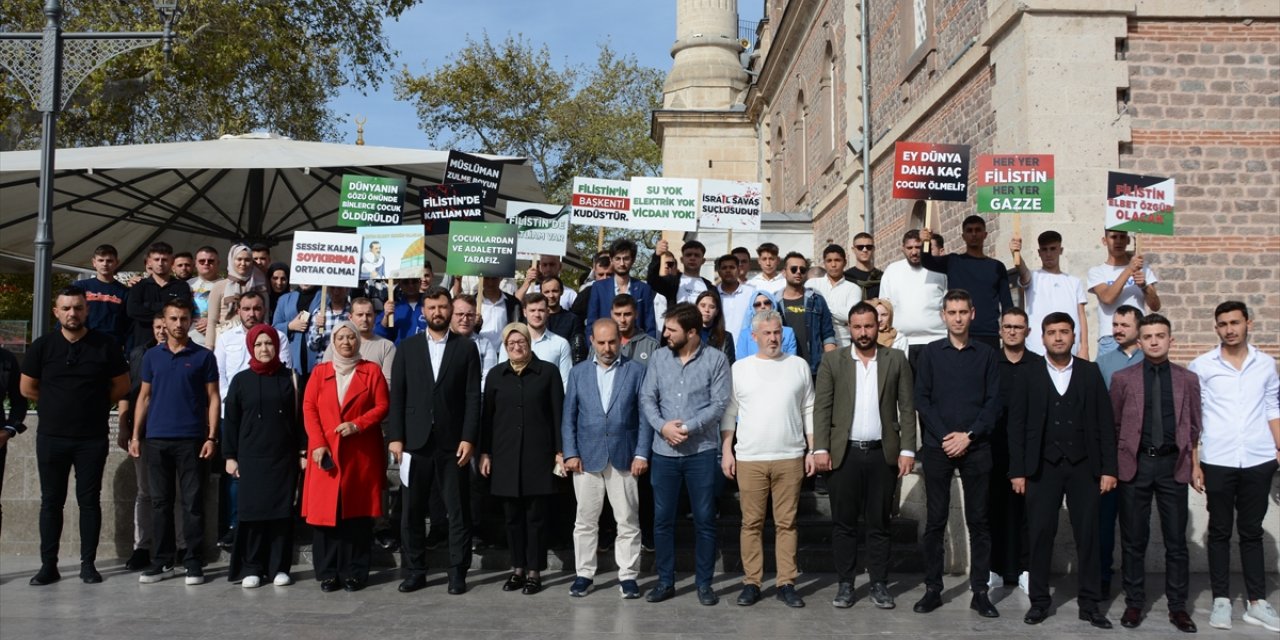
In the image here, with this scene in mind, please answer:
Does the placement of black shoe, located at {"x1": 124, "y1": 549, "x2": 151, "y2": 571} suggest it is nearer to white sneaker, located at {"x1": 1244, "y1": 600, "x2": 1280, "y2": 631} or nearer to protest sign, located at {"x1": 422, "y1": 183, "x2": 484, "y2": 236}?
protest sign, located at {"x1": 422, "y1": 183, "x2": 484, "y2": 236}

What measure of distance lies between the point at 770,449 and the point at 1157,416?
249 centimetres

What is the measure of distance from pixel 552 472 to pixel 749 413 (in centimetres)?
150

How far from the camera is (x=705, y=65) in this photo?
38.7 metres

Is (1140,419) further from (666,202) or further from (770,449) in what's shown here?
(666,202)

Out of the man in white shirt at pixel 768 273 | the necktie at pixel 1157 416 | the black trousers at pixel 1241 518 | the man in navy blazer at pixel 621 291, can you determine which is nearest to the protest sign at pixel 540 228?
the man in navy blazer at pixel 621 291

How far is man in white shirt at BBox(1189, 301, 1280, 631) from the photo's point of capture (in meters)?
7.01

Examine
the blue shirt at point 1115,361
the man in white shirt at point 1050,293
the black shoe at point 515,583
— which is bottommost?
the black shoe at point 515,583

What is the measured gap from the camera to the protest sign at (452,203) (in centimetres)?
1076

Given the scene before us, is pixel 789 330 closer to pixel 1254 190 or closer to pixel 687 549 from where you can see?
pixel 687 549

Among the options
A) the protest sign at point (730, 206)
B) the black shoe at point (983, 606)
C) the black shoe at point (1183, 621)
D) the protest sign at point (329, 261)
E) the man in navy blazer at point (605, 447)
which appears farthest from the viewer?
the protest sign at point (730, 206)

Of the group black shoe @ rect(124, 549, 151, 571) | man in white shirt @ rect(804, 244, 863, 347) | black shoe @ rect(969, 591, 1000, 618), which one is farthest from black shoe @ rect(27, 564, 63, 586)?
black shoe @ rect(969, 591, 1000, 618)


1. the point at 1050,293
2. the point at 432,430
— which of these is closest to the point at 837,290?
the point at 1050,293

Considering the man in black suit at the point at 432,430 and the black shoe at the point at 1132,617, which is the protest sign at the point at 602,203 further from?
the black shoe at the point at 1132,617

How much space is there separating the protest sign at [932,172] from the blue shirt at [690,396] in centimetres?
361
